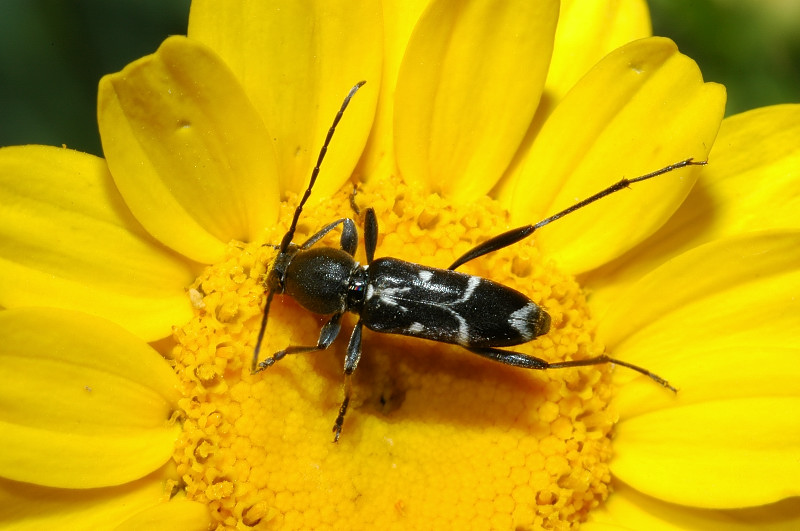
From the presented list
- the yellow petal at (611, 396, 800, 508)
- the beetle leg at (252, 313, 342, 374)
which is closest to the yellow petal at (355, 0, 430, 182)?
the beetle leg at (252, 313, 342, 374)

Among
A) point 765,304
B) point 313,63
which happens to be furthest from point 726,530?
point 313,63

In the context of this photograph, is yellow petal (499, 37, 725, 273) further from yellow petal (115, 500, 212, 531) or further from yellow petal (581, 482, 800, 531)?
yellow petal (115, 500, 212, 531)

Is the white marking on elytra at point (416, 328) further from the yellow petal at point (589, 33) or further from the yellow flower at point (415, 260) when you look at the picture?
the yellow petal at point (589, 33)

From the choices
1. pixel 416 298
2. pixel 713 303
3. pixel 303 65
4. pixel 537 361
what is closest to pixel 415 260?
pixel 416 298

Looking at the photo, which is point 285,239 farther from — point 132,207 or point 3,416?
point 3,416

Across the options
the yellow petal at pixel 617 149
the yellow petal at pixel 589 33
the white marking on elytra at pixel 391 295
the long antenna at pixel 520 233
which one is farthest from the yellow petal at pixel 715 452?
the yellow petal at pixel 589 33

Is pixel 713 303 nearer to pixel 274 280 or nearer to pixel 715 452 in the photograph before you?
pixel 715 452
